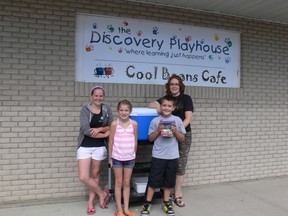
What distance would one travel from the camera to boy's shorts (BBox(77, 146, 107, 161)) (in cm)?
399

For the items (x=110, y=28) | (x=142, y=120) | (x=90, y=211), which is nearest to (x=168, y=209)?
(x=90, y=211)

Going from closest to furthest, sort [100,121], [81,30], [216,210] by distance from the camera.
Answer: [100,121] < [216,210] < [81,30]

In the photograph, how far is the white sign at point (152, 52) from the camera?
183 inches

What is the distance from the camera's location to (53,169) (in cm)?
447

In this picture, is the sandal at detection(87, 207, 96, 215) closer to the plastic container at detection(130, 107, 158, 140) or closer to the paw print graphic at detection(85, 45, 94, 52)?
the plastic container at detection(130, 107, 158, 140)

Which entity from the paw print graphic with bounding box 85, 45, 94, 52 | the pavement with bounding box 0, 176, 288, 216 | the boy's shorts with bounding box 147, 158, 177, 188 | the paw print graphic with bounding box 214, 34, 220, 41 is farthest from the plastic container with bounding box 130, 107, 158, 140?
the paw print graphic with bounding box 214, 34, 220, 41

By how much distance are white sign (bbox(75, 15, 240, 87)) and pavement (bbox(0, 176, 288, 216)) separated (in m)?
1.69

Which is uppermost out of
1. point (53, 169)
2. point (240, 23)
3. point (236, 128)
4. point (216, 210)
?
point (240, 23)

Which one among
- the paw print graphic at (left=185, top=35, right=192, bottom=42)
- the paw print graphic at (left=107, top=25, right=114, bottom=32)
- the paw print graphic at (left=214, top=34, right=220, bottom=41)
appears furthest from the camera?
the paw print graphic at (left=214, top=34, right=220, bottom=41)

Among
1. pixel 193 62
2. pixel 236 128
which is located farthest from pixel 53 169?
pixel 236 128

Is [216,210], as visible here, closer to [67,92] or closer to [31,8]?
[67,92]

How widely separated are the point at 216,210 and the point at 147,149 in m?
1.33

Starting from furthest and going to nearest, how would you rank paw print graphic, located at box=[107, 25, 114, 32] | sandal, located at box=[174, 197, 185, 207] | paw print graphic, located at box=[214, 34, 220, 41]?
1. paw print graphic, located at box=[214, 34, 220, 41]
2. paw print graphic, located at box=[107, 25, 114, 32]
3. sandal, located at box=[174, 197, 185, 207]

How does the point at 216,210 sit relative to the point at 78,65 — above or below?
below
